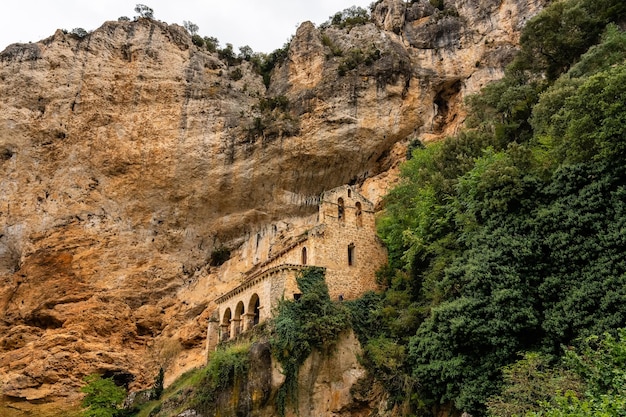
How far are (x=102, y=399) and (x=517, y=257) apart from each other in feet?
69.1

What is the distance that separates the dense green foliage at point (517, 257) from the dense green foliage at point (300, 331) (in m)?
1.77

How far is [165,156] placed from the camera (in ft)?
120

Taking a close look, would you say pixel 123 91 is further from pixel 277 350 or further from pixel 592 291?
pixel 592 291

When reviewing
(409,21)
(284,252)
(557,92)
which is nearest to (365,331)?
(284,252)

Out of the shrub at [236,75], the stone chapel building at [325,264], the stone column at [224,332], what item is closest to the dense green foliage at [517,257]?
the stone chapel building at [325,264]

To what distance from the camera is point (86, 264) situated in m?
34.4

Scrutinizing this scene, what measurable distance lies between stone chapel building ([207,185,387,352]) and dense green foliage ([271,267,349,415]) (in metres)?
1.37

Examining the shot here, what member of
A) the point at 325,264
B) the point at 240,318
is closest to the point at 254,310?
the point at 240,318

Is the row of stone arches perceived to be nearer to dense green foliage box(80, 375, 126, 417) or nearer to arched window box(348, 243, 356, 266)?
arched window box(348, 243, 356, 266)

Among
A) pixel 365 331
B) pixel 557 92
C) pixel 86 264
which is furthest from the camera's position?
pixel 86 264

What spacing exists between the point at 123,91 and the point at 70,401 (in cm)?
2114

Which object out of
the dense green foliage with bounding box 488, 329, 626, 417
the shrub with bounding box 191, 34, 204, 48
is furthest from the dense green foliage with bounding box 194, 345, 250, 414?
the shrub with bounding box 191, 34, 204, 48

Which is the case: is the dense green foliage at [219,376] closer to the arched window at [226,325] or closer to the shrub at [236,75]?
the arched window at [226,325]

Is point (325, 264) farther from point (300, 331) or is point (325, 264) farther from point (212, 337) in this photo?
point (212, 337)
